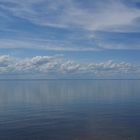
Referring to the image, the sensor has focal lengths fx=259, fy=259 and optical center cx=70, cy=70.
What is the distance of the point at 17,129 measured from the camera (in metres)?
56.8

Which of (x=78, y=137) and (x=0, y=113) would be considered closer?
(x=78, y=137)

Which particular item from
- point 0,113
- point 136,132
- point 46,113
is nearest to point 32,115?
point 46,113

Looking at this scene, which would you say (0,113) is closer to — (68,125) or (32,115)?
(32,115)

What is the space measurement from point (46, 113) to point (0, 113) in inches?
557

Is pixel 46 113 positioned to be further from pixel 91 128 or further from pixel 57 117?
pixel 91 128

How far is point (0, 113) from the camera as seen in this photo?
263 feet

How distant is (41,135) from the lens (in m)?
52.3

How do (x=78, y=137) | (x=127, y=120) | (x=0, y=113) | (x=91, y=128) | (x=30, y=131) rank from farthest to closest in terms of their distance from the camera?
1. (x=0, y=113)
2. (x=127, y=120)
3. (x=91, y=128)
4. (x=30, y=131)
5. (x=78, y=137)

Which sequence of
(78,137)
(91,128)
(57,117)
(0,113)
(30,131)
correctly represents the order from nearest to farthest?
(78,137)
(30,131)
(91,128)
(57,117)
(0,113)

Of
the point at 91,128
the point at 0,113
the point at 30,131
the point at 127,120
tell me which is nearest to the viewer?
the point at 30,131

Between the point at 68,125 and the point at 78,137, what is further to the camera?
the point at 68,125

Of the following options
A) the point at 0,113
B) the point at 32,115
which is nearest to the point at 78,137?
the point at 32,115

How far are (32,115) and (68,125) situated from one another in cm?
1828

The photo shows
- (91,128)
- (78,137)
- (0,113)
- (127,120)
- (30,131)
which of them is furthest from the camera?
(0,113)
